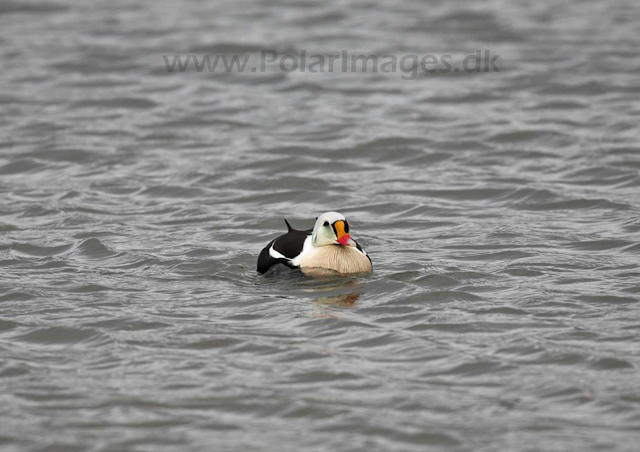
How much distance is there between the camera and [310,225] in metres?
Answer: 12.5

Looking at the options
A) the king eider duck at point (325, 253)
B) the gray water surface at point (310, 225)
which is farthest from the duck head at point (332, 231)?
the gray water surface at point (310, 225)

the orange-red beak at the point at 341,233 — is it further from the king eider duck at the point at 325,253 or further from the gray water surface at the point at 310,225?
the gray water surface at the point at 310,225

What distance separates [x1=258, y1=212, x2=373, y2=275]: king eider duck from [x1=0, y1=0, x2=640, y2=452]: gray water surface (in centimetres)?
14

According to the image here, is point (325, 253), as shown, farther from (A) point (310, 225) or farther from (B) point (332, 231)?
(A) point (310, 225)

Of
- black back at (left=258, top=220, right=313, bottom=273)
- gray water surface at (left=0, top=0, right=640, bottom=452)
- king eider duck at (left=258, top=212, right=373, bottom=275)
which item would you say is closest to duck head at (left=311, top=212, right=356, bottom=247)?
king eider duck at (left=258, top=212, right=373, bottom=275)

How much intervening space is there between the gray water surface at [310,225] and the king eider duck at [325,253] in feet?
0.46

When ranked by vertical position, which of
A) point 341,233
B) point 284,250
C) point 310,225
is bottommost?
point 310,225

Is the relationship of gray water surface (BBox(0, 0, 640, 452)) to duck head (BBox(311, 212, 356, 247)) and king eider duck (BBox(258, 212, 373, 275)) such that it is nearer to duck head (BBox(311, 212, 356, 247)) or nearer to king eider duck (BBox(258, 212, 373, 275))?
king eider duck (BBox(258, 212, 373, 275))

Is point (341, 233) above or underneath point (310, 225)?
above

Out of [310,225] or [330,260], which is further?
[310,225]

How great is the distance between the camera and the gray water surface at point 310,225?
712 cm

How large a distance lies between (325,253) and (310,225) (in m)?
2.54

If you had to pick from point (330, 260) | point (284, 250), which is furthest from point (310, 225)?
point (330, 260)

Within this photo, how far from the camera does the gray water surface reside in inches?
280
